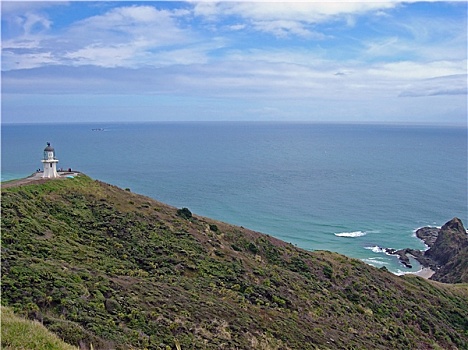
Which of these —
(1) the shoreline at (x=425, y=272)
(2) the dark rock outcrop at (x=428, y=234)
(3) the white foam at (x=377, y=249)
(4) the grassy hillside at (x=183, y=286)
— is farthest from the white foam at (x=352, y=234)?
(4) the grassy hillside at (x=183, y=286)

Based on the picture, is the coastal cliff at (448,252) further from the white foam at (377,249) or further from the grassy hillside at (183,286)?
the grassy hillside at (183,286)

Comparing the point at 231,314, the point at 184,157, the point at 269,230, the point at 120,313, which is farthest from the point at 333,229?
the point at 184,157

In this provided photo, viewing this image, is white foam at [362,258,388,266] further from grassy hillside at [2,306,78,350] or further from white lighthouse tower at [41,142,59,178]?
grassy hillside at [2,306,78,350]

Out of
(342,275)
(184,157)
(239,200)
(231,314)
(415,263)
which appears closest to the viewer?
(231,314)

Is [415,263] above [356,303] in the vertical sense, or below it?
below

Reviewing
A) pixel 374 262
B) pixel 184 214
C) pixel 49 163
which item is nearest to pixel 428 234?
pixel 374 262

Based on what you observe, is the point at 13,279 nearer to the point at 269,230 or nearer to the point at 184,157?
the point at 269,230

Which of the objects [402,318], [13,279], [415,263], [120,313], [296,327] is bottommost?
[415,263]

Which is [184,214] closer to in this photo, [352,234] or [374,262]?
[374,262]
